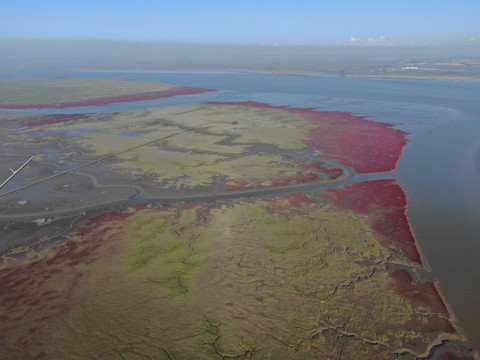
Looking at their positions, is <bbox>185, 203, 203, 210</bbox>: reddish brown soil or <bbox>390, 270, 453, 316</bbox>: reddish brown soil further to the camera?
<bbox>185, 203, 203, 210</bbox>: reddish brown soil

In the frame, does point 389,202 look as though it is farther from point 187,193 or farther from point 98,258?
point 98,258

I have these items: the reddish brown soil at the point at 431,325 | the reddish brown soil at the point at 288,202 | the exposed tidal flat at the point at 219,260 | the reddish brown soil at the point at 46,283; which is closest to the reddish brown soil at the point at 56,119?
the exposed tidal flat at the point at 219,260

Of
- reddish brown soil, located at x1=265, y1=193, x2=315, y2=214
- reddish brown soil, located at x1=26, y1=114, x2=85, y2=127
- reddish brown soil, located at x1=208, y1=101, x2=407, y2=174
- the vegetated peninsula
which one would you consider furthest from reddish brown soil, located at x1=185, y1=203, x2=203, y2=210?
the vegetated peninsula

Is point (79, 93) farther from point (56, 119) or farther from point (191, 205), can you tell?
point (191, 205)

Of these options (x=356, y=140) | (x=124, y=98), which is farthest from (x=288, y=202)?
(x=124, y=98)

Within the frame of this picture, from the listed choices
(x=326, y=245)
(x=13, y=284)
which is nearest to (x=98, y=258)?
(x=13, y=284)

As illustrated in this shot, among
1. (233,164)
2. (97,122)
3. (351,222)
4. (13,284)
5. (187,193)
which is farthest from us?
(97,122)

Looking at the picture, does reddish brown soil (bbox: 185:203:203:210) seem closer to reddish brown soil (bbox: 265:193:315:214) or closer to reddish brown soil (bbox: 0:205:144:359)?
reddish brown soil (bbox: 0:205:144:359)
